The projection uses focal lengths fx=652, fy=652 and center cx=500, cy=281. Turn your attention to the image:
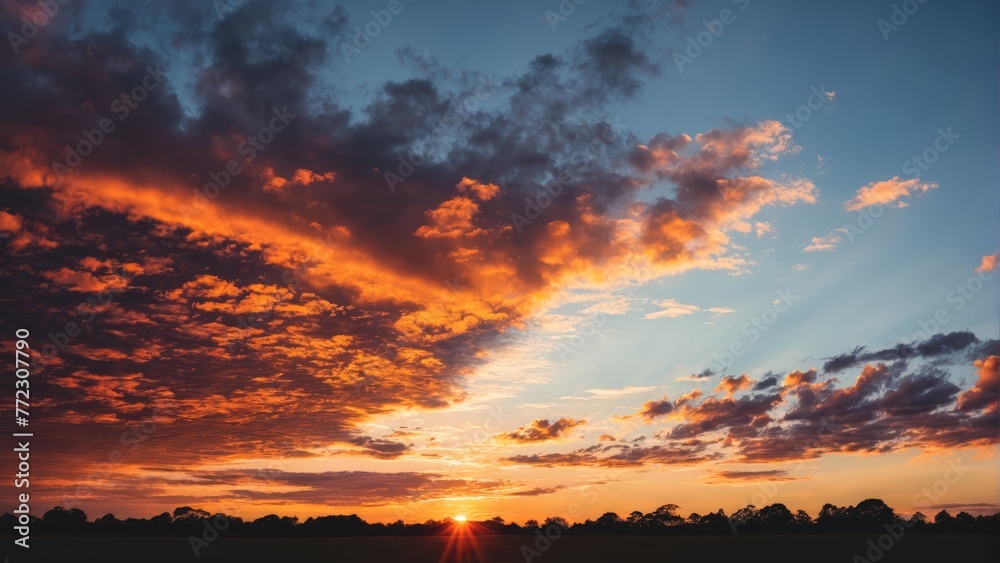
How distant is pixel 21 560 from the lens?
72938mm

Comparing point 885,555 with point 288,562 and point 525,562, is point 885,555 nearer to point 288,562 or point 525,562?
point 525,562

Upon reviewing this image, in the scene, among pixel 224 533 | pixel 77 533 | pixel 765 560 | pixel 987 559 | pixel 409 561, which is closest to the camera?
pixel 409 561

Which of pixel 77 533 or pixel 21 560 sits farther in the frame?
pixel 77 533

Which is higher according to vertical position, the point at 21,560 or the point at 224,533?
the point at 21,560

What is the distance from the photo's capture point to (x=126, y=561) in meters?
69.1

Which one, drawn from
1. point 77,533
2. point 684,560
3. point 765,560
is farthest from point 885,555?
point 77,533

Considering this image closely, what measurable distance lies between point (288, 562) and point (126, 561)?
674 inches

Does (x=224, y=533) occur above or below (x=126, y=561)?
below

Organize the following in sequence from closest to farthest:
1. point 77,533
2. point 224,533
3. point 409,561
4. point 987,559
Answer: point 409,561, point 987,559, point 77,533, point 224,533

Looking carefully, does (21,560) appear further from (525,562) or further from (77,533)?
(77,533)

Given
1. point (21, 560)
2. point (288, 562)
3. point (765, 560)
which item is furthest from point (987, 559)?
point (21, 560)

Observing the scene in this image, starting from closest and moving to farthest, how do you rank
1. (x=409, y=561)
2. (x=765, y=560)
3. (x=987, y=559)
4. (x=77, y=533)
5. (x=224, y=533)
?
(x=409, y=561) → (x=765, y=560) → (x=987, y=559) → (x=77, y=533) → (x=224, y=533)

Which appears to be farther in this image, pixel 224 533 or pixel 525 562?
pixel 224 533

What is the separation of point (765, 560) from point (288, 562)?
51.2 m
